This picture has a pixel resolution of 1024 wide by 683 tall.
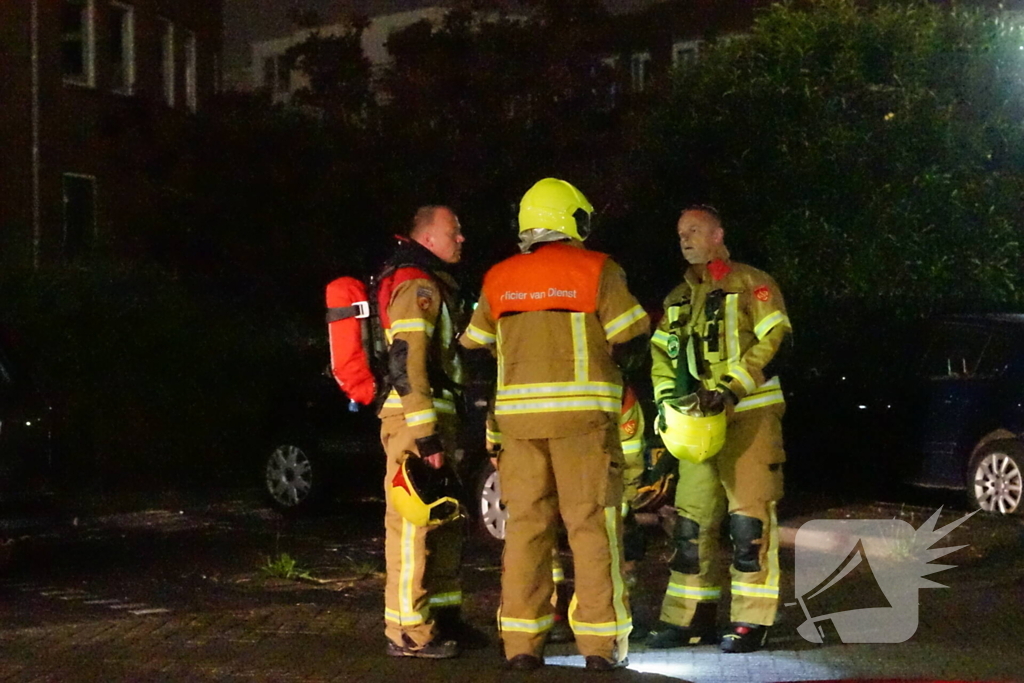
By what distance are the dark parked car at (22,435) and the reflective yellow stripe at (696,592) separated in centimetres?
361

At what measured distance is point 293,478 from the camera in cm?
1062

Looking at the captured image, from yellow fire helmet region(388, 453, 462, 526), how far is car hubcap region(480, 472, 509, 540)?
3.26 m

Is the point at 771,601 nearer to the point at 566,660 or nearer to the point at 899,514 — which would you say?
the point at 566,660

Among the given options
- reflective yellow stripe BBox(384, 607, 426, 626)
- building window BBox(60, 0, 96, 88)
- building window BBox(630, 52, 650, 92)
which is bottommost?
reflective yellow stripe BBox(384, 607, 426, 626)

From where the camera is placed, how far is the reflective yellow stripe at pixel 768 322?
627 centimetres

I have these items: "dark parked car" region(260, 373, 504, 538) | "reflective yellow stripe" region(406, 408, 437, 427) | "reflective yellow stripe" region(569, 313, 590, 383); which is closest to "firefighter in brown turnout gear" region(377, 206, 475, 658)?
"reflective yellow stripe" region(406, 408, 437, 427)

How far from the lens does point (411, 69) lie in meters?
14.8

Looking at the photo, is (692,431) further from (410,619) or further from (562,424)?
(410,619)

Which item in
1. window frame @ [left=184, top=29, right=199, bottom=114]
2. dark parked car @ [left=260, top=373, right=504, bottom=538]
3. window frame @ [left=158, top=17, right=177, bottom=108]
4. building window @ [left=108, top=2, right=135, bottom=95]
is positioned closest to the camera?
→ dark parked car @ [left=260, top=373, right=504, bottom=538]

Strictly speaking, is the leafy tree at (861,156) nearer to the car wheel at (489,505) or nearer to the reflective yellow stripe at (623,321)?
the car wheel at (489,505)

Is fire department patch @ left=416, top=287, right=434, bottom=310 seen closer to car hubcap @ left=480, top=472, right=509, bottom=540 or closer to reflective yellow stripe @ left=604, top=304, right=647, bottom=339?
reflective yellow stripe @ left=604, top=304, right=647, bottom=339

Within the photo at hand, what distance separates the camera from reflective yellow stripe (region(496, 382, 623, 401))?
5656 millimetres

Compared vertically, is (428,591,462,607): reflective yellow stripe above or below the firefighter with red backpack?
below

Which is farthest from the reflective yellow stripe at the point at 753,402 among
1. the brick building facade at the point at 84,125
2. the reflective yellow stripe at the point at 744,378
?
the brick building facade at the point at 84,125
